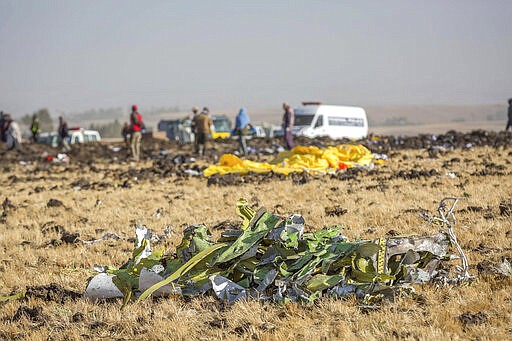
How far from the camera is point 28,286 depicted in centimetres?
618

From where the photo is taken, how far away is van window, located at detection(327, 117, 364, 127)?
3198 cm

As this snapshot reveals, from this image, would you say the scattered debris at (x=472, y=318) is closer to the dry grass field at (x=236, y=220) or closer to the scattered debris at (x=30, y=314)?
the dry grass field at (x=236, y=220)

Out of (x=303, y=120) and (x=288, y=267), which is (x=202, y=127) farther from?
(x=288, y=267)

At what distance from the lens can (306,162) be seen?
14938 millimetres

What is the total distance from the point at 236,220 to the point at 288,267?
391 cm

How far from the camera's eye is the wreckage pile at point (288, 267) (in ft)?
17.0

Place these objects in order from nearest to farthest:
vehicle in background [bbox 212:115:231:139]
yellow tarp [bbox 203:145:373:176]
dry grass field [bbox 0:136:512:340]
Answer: dry grass field [bbox 0:136:512:340] → yellow tarp [bbox 203:145:373:176] → vehicle in background [bbox 212:115:231:139]

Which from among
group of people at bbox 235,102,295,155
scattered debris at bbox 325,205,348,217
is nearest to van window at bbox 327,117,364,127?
group of people at bbox 235,102,295,155

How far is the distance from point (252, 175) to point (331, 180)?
2294 millimetres

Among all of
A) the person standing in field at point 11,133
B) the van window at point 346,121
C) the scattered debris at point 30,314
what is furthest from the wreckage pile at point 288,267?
the van window at point 346,121

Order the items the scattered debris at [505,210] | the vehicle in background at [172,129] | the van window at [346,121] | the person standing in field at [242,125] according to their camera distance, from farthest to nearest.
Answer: the vehicle in background at [172,129], the van window at [346,121], the person standing in field at [242,125], the scattered debris at [505,210]

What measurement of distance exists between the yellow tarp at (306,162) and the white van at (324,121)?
45.9 feet

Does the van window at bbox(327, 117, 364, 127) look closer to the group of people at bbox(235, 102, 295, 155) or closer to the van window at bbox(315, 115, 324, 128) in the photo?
the van window at bbox(315, 115, 324, 128)

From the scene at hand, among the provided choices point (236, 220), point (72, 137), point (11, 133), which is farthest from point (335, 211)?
point (72, 137)
